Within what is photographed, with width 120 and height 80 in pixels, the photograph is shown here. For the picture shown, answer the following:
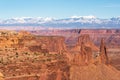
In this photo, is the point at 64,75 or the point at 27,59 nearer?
the point at 27,59

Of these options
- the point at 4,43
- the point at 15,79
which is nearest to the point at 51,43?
the point at 4,43

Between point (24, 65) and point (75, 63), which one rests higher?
point (24, 65)

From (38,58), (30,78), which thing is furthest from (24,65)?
(38,58)

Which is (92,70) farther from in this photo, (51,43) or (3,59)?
(3,59)

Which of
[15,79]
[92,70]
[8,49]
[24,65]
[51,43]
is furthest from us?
[51,43]

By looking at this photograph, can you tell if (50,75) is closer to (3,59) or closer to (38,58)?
(38,58)

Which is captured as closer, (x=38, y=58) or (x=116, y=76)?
(x=38, y=58)

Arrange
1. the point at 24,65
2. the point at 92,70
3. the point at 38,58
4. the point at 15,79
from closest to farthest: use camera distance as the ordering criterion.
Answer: the point at 15,79
the point at 24,65
the point at 38,58
the point at 92,70

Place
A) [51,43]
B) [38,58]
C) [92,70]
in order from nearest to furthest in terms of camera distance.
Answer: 1. [38,58]
2. [92,70]
3. [51,43]

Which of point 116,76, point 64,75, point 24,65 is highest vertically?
point 24,65
